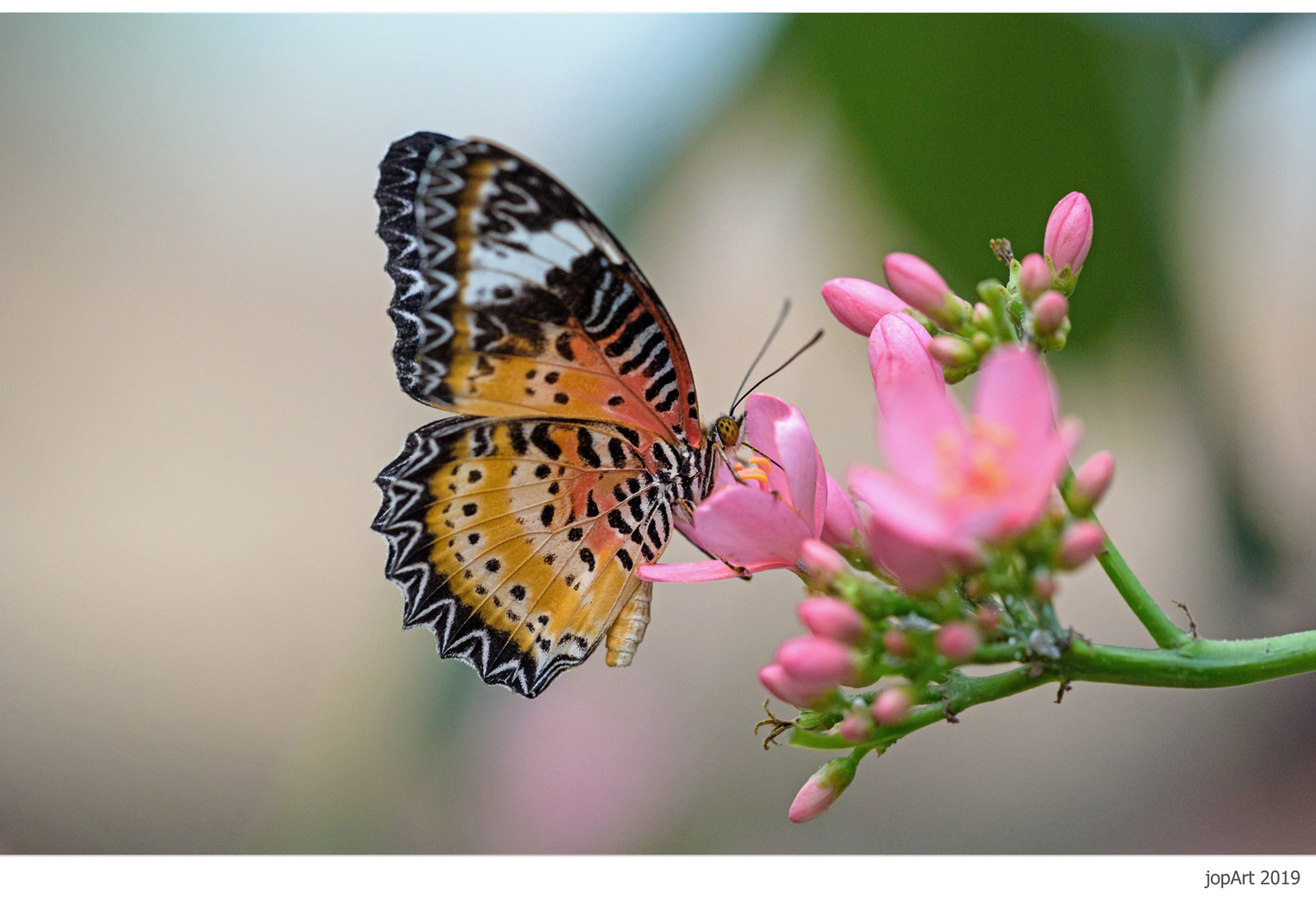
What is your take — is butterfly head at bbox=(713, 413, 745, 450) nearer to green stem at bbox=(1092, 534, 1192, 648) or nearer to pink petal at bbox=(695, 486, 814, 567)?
pink petal at bbox=(695, 486, 814, 567)

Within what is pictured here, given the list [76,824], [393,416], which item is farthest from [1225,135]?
[76,824]

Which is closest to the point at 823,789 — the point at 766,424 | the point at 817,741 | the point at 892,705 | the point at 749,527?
the point at 817,741

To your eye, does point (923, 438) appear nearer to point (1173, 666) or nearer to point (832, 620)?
point (832, 620)

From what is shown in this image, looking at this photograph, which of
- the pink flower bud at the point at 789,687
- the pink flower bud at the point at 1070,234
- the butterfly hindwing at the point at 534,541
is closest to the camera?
the pink flower bud at the point at 789,687

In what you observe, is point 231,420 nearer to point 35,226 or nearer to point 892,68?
point 35,226

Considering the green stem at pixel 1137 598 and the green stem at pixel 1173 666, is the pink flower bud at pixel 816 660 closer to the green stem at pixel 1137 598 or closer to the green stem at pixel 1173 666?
the green stem at pixel 1173 666

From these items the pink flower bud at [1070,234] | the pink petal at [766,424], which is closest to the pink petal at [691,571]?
the pink petal at [766,424]
